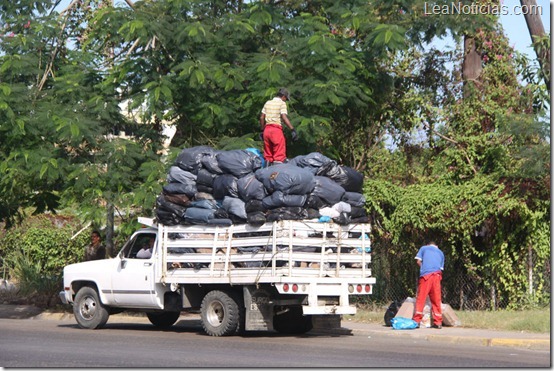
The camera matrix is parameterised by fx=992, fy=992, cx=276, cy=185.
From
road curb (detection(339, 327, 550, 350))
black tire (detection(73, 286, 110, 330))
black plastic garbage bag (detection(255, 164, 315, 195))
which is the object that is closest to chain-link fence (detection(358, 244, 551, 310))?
road curb (detection(339, 327, 550, 350))

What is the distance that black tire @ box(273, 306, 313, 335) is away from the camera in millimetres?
17328

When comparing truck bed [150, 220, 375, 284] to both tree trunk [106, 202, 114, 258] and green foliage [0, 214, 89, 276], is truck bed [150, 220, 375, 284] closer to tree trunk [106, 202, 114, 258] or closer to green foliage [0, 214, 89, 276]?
tree trunk [106, 202, 114, 258]

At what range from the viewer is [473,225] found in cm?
2014

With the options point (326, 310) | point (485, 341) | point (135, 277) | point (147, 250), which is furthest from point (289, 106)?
point (485, 341)

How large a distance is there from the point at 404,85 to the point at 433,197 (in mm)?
3514

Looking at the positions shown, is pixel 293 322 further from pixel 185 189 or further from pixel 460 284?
pixel 460 284

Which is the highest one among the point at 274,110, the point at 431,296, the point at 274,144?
Result: the point at 274,110

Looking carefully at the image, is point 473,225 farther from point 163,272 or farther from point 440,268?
point 163,272

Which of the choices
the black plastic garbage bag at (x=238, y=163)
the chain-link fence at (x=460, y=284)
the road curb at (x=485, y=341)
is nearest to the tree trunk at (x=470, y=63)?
the chain-link fence at (x=460, y=284)

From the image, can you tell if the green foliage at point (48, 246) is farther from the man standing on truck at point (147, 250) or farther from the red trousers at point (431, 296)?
the red trousers at point (431, 296)

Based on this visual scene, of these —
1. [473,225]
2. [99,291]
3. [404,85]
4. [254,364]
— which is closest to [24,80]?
[99,291]

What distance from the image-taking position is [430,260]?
1811 centimetres

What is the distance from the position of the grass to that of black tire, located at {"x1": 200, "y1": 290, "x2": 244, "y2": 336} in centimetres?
416

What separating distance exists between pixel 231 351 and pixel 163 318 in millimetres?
5594
